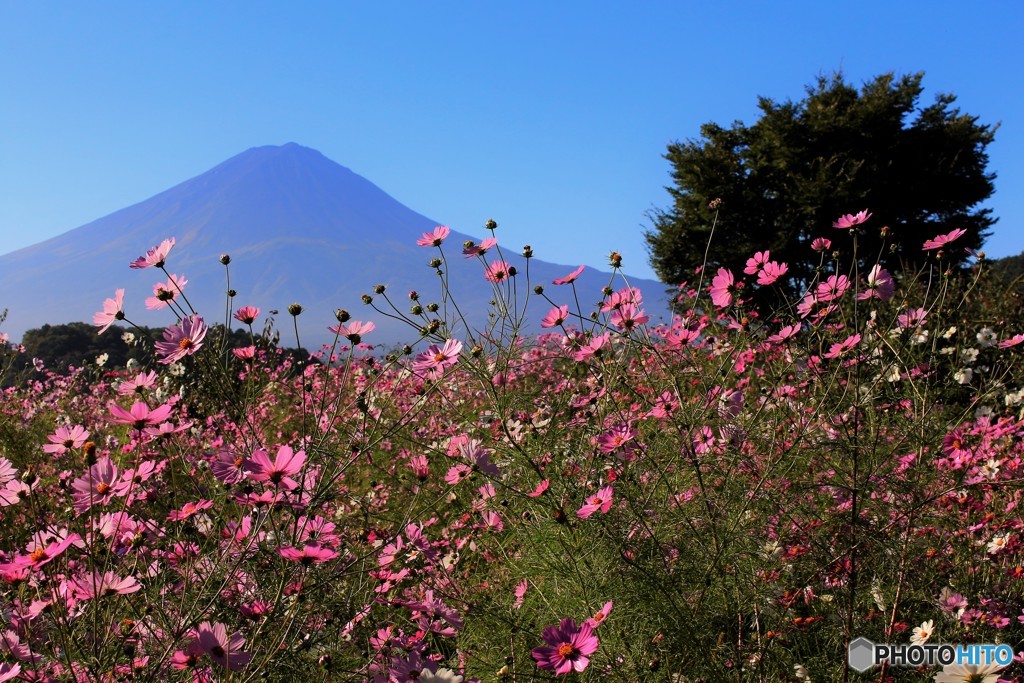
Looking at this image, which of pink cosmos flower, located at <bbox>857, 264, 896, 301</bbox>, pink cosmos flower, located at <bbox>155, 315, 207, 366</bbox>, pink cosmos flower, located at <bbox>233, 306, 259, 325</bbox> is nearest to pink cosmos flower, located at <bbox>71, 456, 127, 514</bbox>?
pink cosmos flower, located at <bbox>155, 315, 207, 366</bbox>

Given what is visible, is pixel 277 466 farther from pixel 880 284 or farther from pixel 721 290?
pixel 880 284

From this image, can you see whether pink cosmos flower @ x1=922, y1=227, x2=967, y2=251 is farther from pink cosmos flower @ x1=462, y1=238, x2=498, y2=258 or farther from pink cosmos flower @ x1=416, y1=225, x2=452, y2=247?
pink cosmos flower @ x1=416, y1=225, x2=452, y2=247

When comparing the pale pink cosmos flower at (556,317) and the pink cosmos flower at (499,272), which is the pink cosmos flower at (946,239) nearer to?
the pale pink cosmos flower at (556,317)

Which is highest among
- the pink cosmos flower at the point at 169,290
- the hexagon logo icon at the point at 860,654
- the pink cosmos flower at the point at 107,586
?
the pink cosmos flower at the point at 169,290

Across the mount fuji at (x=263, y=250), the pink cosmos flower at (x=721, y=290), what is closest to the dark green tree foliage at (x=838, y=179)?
the pink cosmos flower at (x=721, y=290)

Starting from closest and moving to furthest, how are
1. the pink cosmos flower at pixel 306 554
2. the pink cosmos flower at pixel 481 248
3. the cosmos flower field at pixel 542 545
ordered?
the pink cosmos flower at pixel 306 554
the cosmos flower field at pixel 542 545
the pink cosmos flower at pixel 481 248

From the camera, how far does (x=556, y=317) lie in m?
2.40

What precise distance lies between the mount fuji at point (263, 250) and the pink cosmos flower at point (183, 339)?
4637 inches

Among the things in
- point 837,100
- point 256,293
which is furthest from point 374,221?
point 837,100

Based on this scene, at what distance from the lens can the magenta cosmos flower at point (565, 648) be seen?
1.34 metres

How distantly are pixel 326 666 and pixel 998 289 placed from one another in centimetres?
569

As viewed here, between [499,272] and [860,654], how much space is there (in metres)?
1.43

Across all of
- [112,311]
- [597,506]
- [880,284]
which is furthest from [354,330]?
[880,284]

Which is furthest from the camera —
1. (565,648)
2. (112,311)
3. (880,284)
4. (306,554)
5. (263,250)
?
(263,250)
